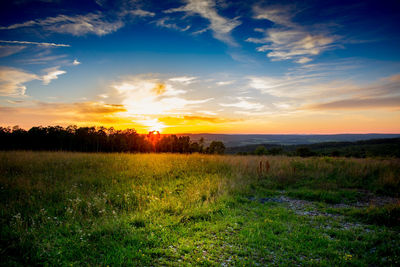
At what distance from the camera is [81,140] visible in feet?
140

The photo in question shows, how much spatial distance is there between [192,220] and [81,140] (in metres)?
44.8

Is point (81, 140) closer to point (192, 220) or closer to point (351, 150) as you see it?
point (192, 220)

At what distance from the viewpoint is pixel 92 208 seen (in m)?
6.57

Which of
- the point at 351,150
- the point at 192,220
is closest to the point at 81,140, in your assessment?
the point at 192,220

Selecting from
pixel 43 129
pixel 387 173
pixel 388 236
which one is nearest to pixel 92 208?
pixel 388 236

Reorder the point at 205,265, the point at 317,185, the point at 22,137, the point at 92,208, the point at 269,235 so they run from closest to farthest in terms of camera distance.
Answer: the point at 205,265
the point at 269,235
the point at 92,208
the point at 317,185
the point at 22,137

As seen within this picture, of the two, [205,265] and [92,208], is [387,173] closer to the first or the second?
[205,265]

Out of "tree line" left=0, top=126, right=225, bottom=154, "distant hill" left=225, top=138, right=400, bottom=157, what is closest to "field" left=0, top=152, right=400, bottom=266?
"distant hill" left=225, top=138, right=400, bottom=157

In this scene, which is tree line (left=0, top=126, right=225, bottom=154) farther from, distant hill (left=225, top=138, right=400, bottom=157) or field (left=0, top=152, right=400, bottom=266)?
field (left=0, top=152, right=400, bottom=266)

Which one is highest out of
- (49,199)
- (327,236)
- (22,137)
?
(22,137)

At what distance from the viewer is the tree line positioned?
39.2m

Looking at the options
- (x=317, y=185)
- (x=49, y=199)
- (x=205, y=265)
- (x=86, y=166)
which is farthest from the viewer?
(x=86, y=166)

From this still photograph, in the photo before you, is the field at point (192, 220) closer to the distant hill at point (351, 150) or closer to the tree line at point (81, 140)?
the distant hill at point (351, 150)

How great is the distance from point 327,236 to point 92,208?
7181 mm
